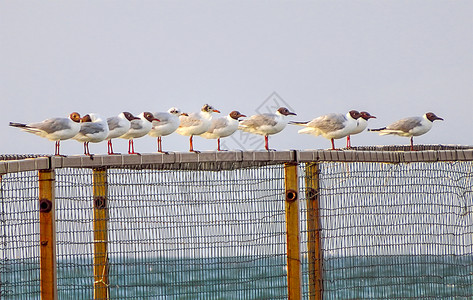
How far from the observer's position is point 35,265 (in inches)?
266

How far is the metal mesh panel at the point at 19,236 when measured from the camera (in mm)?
6461

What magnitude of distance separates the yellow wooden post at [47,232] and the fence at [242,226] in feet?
0.04

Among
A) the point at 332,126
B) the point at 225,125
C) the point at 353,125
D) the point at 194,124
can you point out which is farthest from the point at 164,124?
the point at 353,125

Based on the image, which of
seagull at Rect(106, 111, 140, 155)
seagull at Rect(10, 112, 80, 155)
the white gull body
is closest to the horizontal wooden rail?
seagull at Rect(10, 112, 80, 155)

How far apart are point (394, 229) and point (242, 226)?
156 centimetres

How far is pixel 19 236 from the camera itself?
6.54 meters

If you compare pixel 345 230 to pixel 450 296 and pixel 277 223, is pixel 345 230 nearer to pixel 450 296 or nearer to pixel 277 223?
pixel 277 223

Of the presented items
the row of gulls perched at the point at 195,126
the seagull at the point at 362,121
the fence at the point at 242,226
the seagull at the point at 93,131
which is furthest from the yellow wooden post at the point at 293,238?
the seagull at the point at 362,121

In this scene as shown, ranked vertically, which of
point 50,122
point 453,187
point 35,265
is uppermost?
point 50,122

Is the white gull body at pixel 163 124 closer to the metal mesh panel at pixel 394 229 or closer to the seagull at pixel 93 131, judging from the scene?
the seagull at pixel 93 131

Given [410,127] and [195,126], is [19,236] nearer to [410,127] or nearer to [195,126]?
[195,126]

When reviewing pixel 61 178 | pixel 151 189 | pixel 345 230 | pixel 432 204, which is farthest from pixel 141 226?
pixel 432 204

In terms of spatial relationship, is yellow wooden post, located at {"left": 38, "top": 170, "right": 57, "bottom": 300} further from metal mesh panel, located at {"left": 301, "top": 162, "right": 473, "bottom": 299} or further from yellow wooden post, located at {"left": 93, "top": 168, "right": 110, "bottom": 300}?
metal mesh panel, located at {"left": 301, "top": 162, "right": 473, "bottom": 299}

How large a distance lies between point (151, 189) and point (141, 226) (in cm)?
34
